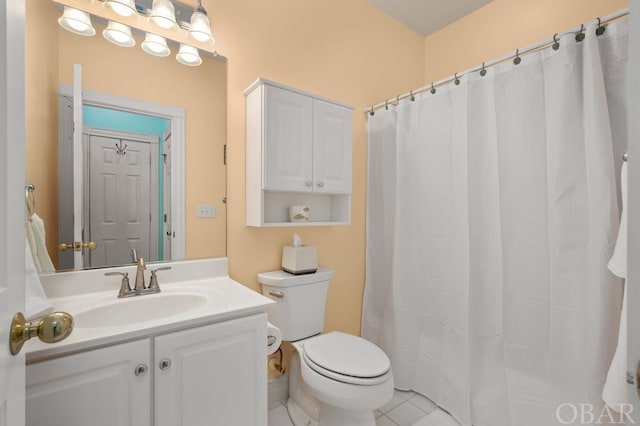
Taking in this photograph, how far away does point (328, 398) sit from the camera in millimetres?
1261

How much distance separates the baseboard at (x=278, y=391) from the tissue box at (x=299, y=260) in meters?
0.67

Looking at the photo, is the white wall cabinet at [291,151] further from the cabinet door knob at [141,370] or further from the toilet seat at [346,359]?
the cabinet door knob at [141,370]

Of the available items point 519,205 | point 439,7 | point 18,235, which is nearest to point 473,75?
point 519,205

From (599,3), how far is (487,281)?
161cm

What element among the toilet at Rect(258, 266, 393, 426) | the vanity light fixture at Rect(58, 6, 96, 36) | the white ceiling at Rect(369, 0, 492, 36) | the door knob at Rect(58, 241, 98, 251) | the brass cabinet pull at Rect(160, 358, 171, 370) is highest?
the white ceiling at Rect(369, 0, 492, 36)

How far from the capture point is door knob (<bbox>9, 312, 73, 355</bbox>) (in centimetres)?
49

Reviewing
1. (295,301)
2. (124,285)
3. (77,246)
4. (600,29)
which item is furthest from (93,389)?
(600,29)

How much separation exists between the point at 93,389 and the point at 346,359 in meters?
0.95

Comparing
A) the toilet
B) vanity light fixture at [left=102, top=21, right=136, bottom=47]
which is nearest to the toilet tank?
the toilet

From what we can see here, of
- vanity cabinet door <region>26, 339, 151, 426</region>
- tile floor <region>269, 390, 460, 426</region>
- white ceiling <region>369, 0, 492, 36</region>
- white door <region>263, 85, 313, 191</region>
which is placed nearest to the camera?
vanity cabinet door <region>26, 339, 151, 426</region>

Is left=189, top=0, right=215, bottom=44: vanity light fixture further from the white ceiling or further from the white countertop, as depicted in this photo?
the white ceiling

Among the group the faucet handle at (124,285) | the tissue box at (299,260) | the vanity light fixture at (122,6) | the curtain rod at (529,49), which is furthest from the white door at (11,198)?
the curtain rod at (529,49)

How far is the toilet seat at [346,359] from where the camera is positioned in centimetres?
124

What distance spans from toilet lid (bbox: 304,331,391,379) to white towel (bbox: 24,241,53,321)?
1019 mm
